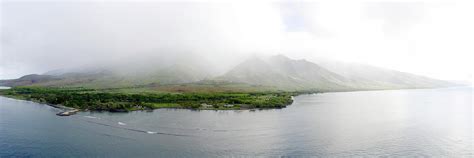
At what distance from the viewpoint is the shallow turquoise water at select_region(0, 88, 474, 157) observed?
54.9m

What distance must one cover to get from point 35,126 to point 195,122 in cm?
3884

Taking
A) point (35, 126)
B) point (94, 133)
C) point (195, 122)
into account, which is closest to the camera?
point (94, 133)

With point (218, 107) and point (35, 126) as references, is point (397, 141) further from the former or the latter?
point (35, 126)

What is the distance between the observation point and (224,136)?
65.4 metres

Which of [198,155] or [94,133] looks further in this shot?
[94,133]

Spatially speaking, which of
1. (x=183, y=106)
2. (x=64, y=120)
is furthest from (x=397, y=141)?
(x=64, y=120)

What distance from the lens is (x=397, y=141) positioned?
208ft

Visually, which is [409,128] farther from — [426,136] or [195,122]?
[195,122]

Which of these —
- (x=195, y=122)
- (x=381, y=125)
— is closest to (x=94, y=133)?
(x=195, y=122)

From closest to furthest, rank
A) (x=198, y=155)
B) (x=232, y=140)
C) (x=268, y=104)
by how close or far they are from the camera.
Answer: (x=198, y=155) < (x=232, y=140) < (x=268, y=104)

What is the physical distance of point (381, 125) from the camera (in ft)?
270

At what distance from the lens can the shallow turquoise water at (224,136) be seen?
5494 cm

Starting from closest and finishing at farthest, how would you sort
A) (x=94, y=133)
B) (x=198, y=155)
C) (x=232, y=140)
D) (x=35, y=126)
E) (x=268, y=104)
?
(x=198, y=155)
(x=232, y=140)
(x=94, y=133)
(x=35, y=126)
(x=268, y=104)

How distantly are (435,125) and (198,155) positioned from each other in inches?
2662
